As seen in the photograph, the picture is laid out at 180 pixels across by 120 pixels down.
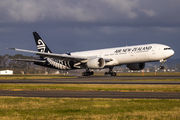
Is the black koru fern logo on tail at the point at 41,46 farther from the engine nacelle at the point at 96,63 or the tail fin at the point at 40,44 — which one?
the engine nacelle at the point at 96,63

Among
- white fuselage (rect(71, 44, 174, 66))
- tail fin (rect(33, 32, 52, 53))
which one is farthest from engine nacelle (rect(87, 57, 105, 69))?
tail fin (rect(33, 32, 52, 53))

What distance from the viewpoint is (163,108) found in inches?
557

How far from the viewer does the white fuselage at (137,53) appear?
53281 millimetres

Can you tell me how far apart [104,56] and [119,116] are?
48.5 m

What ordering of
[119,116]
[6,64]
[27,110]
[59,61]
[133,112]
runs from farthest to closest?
1. [6,64]
2. [59,61]
3. [27,110]
4. [133,112]
5. [119,116]

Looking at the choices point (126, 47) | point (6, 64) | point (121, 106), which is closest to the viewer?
point (121, 106)

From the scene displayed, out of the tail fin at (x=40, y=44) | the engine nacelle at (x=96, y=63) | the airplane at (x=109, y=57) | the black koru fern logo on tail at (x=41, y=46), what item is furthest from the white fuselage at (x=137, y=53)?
the black koru fern logo on tail at (x=41, y=46)

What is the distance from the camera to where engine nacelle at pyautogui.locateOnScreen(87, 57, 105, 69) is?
2267 inches

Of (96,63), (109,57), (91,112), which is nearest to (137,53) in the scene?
(109,57)

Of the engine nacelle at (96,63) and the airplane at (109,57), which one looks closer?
the airplane at (109,57)

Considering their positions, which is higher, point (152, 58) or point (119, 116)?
point (152, 58)

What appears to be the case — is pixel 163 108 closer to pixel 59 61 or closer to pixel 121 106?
pixel 121 106

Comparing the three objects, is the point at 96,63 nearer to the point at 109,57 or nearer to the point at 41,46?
the point at 109,57

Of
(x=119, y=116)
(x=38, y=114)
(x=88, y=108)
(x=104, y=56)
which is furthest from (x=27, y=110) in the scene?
(x=104, y=56)
